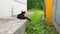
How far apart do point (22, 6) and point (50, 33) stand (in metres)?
4.56

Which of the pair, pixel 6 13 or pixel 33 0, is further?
pixel 33 0

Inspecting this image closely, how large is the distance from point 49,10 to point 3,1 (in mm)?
2629

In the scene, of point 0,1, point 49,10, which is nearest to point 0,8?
point 0,1

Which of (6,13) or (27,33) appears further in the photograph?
(6,13)

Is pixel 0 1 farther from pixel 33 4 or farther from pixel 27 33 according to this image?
pixel 33 4

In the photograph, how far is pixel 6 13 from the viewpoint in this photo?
10086 millimetres

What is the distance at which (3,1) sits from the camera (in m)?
9.93

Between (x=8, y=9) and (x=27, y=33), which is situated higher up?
(x=8, y=9)

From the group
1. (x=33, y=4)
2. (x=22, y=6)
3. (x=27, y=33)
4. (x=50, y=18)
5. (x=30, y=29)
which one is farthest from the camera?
(x=33, y=4)

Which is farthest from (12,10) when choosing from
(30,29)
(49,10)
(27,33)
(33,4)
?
(33,4)

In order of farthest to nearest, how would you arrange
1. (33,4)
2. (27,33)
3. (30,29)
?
1. (33,4)
2. (30,29)
3. (27,33)

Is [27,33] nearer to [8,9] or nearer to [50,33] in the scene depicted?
[50,33]

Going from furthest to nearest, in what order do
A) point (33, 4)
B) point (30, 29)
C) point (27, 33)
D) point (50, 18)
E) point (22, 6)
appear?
point (33, 4), point (22, 6), point (50, 18), point (30, 29), point (27, 33)

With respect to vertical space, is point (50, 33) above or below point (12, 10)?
below
